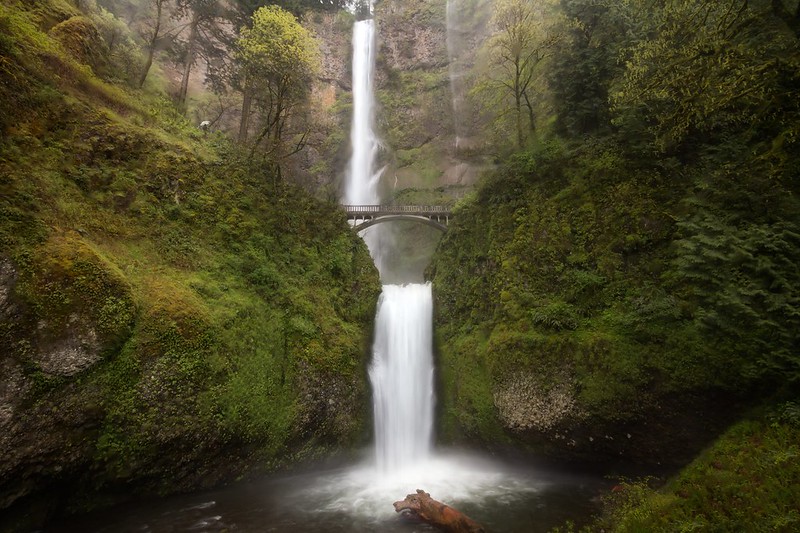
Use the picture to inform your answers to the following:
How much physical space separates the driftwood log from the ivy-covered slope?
3.65 meters

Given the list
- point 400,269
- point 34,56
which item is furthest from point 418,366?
point 400,269

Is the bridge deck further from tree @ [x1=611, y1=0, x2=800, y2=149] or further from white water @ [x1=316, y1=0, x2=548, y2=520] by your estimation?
tree @ [x1=611, y1=0, x2=800, y2=149]

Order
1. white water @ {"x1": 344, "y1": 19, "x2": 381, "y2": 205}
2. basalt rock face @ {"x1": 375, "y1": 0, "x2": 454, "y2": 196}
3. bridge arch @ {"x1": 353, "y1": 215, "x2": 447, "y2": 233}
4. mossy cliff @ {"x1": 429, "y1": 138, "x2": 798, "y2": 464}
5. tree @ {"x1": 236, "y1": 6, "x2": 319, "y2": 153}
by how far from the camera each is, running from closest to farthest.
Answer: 1. mossy cliff @ {"x1": 429, "y1": 138, "x2": 798, "y2": 464}
2. tree @ {"x1": 236, "y1": 6, "x2": 319, "y2": 153}
3. bridge arch @ {"x1": 353, "y1": 215, "x2": 447, "y2": 233}
4. white water @ {"x1": 344, "y1": 19, "x2": 381, "y2": 205}
5. basalt rock face @ {"x1": 375, "y1": 0, "x2": 454, "y2": 196}

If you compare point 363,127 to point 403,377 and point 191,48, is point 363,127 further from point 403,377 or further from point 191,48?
point 403,377

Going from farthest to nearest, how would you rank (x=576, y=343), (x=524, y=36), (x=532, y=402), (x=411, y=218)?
(x=411, y=218), (x=524, y=36), (x=532, y=402), (x=576, y=343)

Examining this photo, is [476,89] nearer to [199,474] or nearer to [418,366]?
[418,366]

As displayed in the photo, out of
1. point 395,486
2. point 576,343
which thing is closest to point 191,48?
point 395,486

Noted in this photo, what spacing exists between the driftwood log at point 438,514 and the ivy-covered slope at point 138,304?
365cm

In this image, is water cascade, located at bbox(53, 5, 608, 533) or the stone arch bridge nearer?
water cascade, located at bbox(53, 5, 608, 533)

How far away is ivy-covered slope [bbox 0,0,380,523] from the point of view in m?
7.30

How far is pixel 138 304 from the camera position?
8.90 meters

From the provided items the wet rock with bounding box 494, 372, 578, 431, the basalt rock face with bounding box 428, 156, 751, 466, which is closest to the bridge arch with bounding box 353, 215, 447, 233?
the basalt rock face with bounding box 428, 156, 751, 466

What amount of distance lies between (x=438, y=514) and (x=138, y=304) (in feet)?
27.7

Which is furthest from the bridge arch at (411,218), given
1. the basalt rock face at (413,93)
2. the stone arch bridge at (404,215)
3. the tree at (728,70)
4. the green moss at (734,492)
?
the green moss at (734,492)
